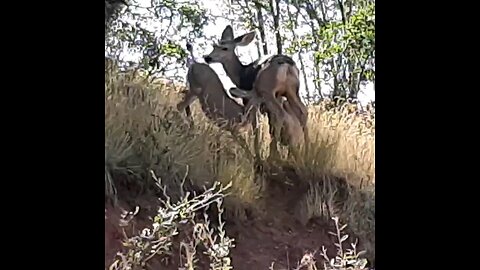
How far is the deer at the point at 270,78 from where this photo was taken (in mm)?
1323

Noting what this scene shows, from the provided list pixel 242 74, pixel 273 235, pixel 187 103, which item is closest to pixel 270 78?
pixel 242 74

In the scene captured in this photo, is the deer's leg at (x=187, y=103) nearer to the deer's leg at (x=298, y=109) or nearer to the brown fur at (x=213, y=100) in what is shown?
the brown fur at (x=213, y=100)

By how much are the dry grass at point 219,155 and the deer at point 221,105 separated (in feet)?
0.07

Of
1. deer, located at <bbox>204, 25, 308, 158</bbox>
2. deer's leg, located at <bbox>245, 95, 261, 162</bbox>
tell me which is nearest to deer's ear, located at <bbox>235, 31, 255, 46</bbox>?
deer, located at <bbox>204, 25, 308, 158</bbox>

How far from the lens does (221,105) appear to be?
1.32 meters

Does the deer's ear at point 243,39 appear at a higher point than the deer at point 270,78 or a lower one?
higher

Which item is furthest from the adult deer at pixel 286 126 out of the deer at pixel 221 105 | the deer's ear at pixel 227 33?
the deer's ear at pixel 227 33

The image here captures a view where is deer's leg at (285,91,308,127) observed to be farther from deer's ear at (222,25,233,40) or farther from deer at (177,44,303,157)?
deer's ear at (222,25,233,40)

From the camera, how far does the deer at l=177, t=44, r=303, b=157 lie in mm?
1308

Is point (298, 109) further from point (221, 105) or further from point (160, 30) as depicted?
point (160, 30)

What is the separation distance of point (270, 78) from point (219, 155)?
188 millimetres
